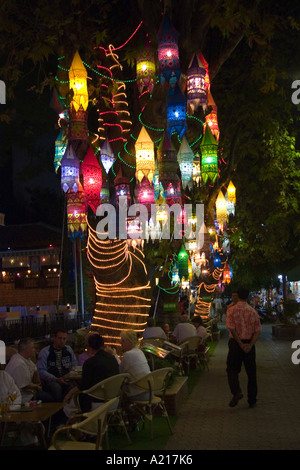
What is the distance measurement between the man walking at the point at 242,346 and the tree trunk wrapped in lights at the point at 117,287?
9.31 ft

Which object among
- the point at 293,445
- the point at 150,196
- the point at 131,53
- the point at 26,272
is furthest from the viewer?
the point at 26,272

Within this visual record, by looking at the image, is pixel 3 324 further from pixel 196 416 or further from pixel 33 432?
pixel 33 432

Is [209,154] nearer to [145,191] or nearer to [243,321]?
[145,191]

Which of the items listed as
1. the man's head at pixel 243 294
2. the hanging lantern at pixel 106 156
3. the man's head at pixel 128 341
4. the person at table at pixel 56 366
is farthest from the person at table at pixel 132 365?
the hanging lantern at pixel 106 156

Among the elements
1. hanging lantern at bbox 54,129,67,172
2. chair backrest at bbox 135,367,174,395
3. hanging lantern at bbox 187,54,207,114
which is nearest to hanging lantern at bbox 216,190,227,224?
hanging lantern at bbox 54,129,67,172

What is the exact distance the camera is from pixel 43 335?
20812 mm

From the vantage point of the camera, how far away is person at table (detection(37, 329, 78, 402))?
28.5 feet

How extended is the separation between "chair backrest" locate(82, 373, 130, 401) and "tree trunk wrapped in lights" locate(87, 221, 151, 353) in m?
4.99

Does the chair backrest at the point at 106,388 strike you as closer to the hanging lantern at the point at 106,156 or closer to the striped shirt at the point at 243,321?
the striped shirt at the point at 243,321

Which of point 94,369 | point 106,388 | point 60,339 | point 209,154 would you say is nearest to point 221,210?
point 209,154

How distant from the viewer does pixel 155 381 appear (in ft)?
27.9

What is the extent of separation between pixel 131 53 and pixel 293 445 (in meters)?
8.13

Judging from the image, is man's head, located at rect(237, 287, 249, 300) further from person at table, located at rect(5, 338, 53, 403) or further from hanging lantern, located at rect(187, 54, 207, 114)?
person at table, located at rect(5, 338, 53, 403)
